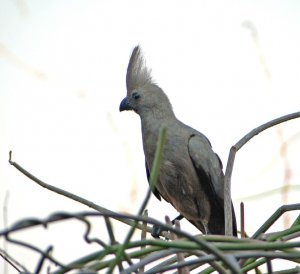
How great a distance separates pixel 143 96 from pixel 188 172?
0.91 meters

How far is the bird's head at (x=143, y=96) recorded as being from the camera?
5.29 meters

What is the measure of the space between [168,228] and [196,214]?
3.96 meters

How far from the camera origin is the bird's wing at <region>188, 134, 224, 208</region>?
4852mm

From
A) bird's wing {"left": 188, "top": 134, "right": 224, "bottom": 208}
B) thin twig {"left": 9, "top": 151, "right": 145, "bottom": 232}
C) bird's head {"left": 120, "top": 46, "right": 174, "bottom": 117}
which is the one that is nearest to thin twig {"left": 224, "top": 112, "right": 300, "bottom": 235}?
thin twig {"left": 9, "top": 151, "right": 145, "bottom": 232}

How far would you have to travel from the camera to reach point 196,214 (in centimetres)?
487

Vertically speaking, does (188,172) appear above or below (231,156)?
above

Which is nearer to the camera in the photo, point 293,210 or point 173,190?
point 293,210

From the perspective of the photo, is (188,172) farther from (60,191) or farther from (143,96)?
(60,191)

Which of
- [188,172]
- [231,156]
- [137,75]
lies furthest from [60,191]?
[137,75]

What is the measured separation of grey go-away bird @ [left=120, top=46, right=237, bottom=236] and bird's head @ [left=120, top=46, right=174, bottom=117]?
0.09m

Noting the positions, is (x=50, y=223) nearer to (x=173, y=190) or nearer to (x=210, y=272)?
(x=210, y=272)

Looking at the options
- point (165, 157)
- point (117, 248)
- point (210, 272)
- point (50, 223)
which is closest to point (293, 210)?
point (210, 272)

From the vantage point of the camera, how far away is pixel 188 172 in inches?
190

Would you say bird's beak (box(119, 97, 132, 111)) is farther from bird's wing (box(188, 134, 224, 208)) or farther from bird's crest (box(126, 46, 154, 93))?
bird's wing (box(188, 134, 224, 208))
